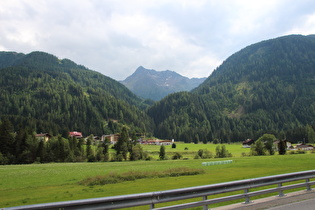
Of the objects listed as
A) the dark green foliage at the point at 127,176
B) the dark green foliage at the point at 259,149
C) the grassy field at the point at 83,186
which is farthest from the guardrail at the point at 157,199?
the dark green foliage at the point at 259,149

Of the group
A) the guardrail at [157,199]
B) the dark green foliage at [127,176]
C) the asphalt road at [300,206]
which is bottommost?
the dark green foliage at [127,176]

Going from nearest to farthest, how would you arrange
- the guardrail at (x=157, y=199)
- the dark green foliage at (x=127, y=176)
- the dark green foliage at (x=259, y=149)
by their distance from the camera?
the guardrail at (x=157, y=199) → the dark green foliage at (x=127, y=176) → the dark green foliage at (x=259, y=149)

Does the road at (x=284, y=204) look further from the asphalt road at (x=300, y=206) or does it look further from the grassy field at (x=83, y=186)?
the grassy field at (x=83, y=186)

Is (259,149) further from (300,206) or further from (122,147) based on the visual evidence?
(300,206)

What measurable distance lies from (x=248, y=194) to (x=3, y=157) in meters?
92.4

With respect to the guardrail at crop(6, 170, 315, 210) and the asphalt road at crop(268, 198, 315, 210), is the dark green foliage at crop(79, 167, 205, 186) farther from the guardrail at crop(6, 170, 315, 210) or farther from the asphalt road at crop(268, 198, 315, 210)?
the asphalt road at crop(268, 198, 315, 210)

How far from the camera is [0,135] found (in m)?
88.6

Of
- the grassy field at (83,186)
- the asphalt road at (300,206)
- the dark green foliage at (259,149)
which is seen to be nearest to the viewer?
the asphalt road at (300,206)

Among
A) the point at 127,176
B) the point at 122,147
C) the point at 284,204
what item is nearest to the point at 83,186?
the point at 127,176

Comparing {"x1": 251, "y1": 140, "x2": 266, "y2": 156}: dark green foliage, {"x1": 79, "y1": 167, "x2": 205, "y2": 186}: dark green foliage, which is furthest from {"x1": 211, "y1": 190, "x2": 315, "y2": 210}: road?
{"x1": 251, "y1": 140, "x2": 266, "y2": 156}: dark green foliage

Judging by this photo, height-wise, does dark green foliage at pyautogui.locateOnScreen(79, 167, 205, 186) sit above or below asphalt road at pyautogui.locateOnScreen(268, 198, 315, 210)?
below

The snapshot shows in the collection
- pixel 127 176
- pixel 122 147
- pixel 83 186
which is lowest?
pixel 83 186

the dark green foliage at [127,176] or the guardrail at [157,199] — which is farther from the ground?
the guardrail at [157,199]

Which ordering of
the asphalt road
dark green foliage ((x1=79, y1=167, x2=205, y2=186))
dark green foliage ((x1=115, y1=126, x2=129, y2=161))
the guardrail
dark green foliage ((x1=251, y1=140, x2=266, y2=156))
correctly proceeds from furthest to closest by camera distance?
dark green foliage ((x1=115, y1=126, x2=129, y2=161)), dark green foliage ((x1=251, y1=140, x2=266, y2=156)), dark green foliage ((x1=79, y1=167, x2=205, y2=186)), the asphalt road, the guardrail
